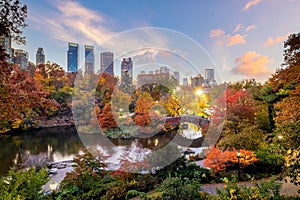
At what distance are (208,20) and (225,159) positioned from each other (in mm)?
4056

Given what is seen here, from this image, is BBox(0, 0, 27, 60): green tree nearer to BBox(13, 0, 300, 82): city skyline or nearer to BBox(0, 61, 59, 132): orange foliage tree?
BBox(0, 61, 59, 132): orange foliage tree

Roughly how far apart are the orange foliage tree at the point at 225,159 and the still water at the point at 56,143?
2728mm

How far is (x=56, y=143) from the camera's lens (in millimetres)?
11984

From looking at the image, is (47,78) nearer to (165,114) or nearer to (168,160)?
(165,114)

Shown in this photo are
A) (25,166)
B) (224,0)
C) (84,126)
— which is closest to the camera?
(224,0)

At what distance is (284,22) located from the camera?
615 cm

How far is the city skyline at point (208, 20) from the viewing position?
602 centimetres

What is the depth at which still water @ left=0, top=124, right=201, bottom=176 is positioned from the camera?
29.0 ft

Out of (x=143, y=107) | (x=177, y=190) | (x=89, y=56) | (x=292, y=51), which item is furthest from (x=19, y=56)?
(x=292, y=51)

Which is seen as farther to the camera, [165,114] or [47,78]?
[47,78]

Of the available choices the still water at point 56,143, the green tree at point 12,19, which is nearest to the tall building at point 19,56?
the green tree at point 12,19

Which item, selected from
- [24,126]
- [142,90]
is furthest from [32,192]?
[24,126]

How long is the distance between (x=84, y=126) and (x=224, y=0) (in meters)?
8.04

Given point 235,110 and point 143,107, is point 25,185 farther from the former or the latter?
point 235,110
